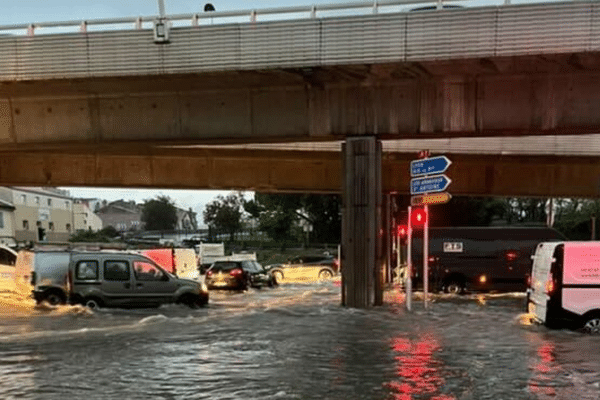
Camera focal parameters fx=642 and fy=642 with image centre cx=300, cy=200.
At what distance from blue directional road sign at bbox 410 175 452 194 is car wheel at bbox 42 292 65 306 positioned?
972 cm

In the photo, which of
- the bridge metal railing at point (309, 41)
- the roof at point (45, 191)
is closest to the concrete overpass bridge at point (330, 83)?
the bridge metal railing at point (309, 41)

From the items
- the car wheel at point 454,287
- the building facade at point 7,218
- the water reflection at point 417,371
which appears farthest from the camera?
the building facade at point 7,218

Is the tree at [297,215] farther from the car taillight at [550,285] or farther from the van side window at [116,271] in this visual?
the car taillight at [550,285]

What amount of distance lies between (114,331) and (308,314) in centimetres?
515

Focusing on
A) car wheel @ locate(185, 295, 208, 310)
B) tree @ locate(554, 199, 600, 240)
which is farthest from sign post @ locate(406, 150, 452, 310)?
tree @ locate(554, 199, 600, 240)

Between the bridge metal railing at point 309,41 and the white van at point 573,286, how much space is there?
5.31 meters

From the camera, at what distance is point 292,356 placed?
9.76 meters

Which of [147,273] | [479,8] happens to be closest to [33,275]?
[147,273]

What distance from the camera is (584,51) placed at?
14727mm

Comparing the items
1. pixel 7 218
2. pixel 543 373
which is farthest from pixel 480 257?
pixel 7 218

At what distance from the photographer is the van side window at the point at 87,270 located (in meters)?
17.0

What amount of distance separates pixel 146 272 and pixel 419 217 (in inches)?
295

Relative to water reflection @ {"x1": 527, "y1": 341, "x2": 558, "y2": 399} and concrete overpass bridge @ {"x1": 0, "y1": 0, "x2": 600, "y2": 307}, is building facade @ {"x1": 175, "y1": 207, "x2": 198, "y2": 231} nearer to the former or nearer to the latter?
concrete overpass bridge @ {"x1": 0, "y1": 0, "x2": 600, "y2": 307}

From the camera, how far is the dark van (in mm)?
24266
